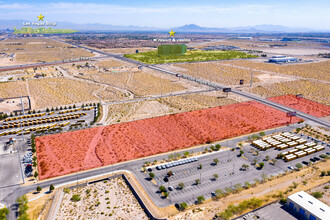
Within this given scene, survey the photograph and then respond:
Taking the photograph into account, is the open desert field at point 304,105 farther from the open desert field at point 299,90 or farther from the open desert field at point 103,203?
the open desert field at point 103,203

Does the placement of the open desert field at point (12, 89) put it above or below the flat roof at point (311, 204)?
above

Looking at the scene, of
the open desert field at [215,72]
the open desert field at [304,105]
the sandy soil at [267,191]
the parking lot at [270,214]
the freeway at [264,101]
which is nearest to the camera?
the parking lot at [270,214]

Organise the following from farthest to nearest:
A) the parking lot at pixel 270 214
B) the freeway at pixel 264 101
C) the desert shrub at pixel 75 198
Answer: the freeway at pixel 264 101 < the desert shrub at pixel 75 198 < the parking lot at pixel 270 214

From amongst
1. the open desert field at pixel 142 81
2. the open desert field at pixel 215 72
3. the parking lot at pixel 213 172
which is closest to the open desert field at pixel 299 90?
the open desert field at pixel 215 72

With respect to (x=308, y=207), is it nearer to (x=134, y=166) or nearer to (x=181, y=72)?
(x=134, y=166)

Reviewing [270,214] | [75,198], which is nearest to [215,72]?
[270,214]

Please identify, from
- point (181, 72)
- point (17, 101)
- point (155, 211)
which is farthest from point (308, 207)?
point (181, 72)

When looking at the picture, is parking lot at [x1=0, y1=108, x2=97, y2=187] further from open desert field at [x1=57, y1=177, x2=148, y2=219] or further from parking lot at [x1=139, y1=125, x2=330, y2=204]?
parking lot at [x1=139, y1=125, x2=330, y2=204]
